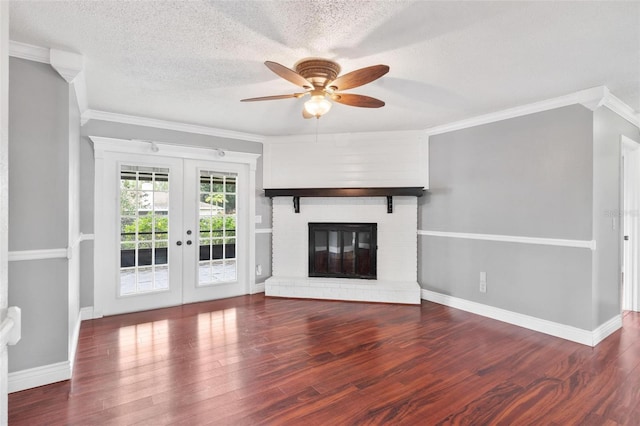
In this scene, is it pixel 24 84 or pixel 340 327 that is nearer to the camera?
pixel 24 84

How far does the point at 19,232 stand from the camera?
2.40 m

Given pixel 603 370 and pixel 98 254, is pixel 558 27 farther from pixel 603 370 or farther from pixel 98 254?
pixel 98 254

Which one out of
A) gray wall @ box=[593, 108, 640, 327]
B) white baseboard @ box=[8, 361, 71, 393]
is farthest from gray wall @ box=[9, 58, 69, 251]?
gray wall @ box=[593, 108, 640, 327]

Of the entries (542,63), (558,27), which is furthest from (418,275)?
(558,27)

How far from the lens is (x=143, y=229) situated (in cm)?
429

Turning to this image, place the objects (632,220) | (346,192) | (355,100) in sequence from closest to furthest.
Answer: (355,100) → (632,220) → (346,192)

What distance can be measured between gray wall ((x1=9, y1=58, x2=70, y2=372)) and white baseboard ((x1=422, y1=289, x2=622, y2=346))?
4.27 meters

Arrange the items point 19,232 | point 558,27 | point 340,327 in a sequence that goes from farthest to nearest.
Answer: point 340,327
point 19,232
point 558,27

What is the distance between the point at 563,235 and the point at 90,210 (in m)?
5.33

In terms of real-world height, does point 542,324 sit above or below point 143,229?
below

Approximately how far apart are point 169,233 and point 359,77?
337cm

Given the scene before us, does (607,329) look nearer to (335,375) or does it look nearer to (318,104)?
(335,375)

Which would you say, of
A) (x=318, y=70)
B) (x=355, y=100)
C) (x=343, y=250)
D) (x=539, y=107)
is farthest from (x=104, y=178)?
(x=539, y=107)

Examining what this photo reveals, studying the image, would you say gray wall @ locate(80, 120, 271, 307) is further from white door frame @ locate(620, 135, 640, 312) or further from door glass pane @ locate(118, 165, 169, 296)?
white door frame @ locate(620, 135, 640, 312)
